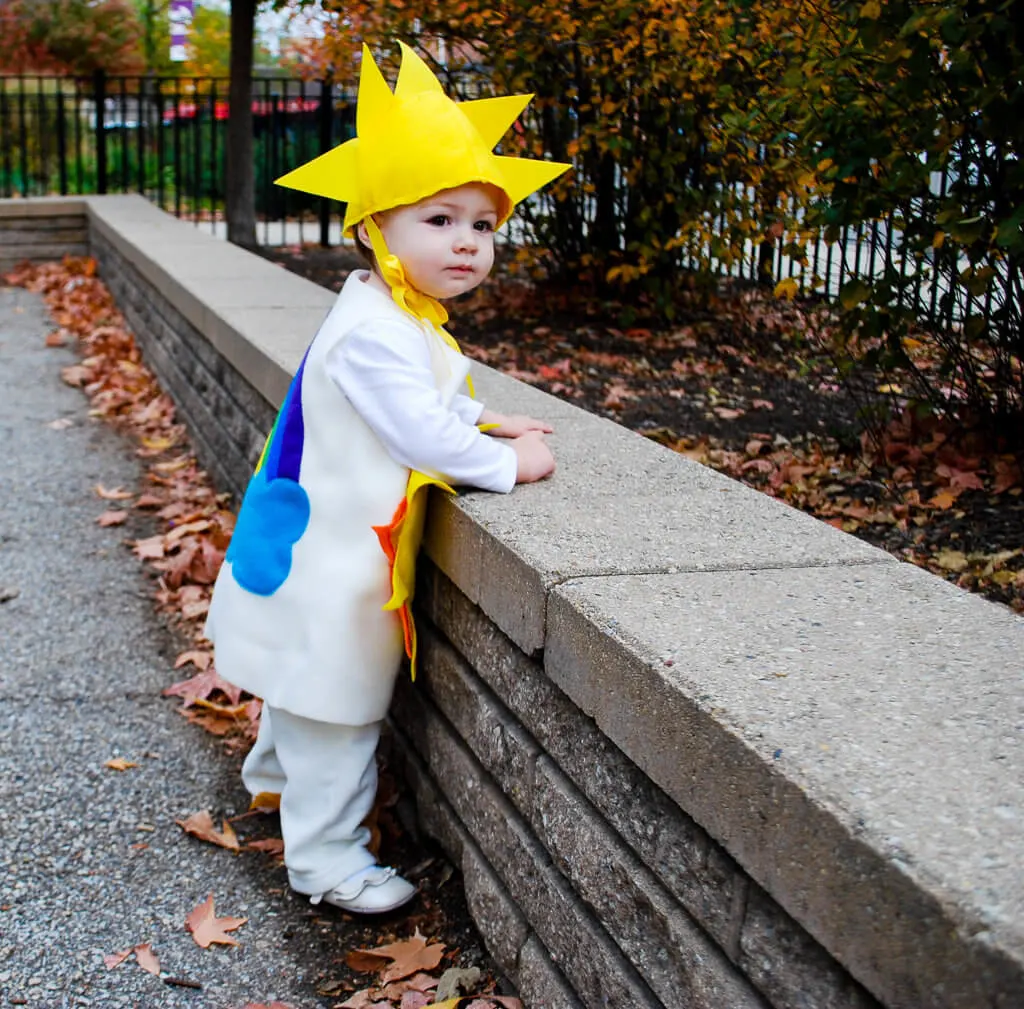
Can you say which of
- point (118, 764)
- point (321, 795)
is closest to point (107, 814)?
point (118, 764)

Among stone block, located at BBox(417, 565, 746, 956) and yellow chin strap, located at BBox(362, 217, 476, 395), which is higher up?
yellow chin strap, located at BBox(362, 217, 476, 395)

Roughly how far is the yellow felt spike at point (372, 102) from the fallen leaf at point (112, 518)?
9.66ft

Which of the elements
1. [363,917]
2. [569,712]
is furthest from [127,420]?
[569,712]

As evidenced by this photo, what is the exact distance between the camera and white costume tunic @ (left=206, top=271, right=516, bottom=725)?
246cm

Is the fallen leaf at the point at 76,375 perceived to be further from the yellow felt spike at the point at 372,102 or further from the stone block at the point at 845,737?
the stone block at the point at 845,737

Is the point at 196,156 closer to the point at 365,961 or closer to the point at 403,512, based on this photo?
the point at 403,512

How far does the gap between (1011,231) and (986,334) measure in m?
0.81

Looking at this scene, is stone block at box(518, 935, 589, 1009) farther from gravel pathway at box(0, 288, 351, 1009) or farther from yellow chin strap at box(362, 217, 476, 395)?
yellow chin strap at box(362, 217, 476, 395)

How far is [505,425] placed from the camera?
2.90 metres


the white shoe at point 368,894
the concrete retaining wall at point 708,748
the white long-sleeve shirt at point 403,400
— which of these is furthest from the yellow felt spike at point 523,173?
the white shoe at point 368,894

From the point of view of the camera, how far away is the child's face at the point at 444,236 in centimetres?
249

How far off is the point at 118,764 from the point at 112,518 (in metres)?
2.01

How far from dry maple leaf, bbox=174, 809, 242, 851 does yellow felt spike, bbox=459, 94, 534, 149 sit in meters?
1.60

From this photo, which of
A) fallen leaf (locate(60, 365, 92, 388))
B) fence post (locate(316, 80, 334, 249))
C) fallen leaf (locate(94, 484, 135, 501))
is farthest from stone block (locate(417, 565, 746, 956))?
fence post (locate(316, 80, 334, 249))
